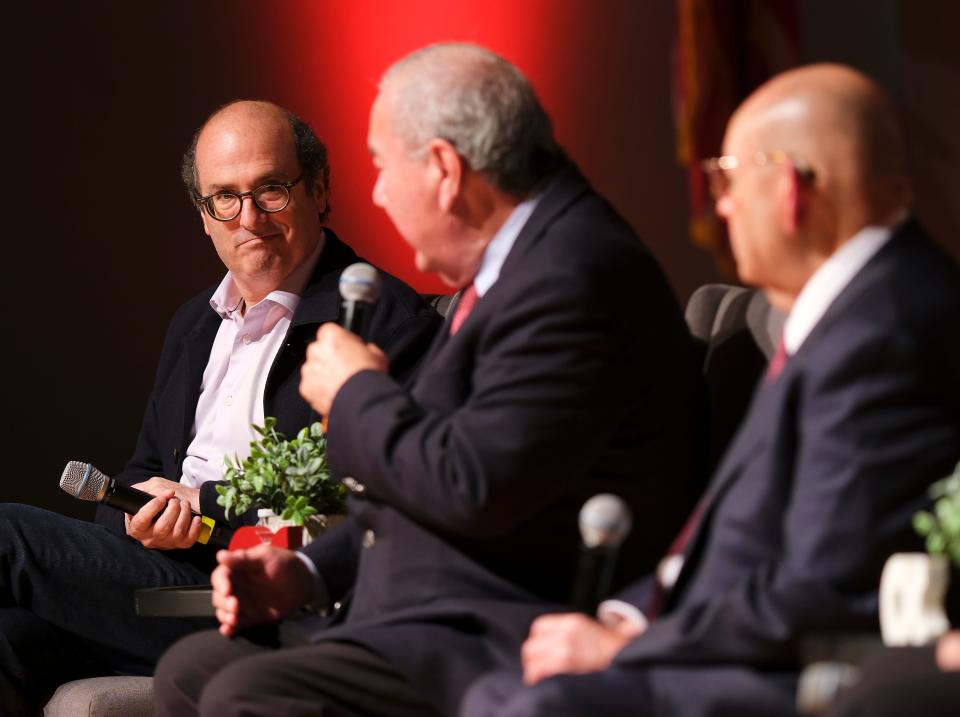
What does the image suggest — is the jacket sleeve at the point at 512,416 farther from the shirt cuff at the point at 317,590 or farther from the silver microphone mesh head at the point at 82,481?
the silver microphone mesh head at the point at 82,481

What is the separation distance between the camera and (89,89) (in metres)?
4.16

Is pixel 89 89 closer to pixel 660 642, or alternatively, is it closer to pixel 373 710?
pixel 373 710

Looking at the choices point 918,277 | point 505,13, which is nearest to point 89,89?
point 505,13

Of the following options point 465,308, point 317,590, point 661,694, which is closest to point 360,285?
point 465,308

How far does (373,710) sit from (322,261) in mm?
1538

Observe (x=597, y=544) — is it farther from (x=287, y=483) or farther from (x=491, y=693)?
(x=287, y=483)

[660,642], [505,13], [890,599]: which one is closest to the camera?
[890,599]

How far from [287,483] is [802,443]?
1.31m

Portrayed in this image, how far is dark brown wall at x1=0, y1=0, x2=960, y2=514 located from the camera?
4.11 meters

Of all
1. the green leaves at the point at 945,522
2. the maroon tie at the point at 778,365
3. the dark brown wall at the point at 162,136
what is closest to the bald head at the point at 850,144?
the maroon tie at the point at 778,365

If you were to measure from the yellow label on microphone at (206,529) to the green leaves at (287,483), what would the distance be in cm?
20

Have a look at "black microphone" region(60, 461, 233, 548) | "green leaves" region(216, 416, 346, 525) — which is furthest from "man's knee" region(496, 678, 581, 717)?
"black microphone" region(60, 461, 233, 548)

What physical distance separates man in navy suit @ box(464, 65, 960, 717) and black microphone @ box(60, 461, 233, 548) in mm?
1277

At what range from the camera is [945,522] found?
1276mm
